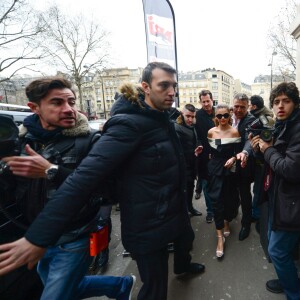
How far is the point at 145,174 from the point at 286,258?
1.45 metres

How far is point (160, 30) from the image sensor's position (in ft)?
20.5

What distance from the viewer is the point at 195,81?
98.2 meters

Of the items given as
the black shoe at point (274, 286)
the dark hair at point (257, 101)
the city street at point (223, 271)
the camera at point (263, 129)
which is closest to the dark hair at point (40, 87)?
the camera at point (263, 129)

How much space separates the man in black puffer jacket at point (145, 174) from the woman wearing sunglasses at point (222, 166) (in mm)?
1450

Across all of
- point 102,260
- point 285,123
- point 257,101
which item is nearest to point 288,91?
point 285,123

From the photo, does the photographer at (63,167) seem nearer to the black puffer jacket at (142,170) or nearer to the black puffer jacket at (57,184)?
the black puffer jacket at (57,184)

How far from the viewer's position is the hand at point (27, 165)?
133 centimetres

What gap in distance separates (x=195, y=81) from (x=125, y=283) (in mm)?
102680

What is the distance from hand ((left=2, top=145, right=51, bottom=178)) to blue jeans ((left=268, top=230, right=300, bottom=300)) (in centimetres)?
189

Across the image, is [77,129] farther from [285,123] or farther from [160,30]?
[160,30]

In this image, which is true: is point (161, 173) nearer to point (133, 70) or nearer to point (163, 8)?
point (163, 8)

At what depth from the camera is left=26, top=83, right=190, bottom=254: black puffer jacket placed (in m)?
1.38

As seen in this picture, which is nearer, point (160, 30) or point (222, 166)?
point (222, 166)

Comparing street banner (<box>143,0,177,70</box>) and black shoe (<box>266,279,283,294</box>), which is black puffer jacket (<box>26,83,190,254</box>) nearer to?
black shoe (<box>266,279,283,294</box>)
